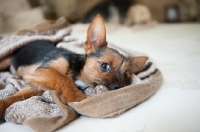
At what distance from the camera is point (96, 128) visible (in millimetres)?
815

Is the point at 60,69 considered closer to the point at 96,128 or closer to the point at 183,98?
the point at 96,128

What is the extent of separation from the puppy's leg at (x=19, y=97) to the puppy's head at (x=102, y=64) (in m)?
0.28

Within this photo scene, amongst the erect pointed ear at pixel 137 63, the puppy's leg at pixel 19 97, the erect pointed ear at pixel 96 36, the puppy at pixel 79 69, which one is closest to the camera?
the puppy's leg at pixel 19 97

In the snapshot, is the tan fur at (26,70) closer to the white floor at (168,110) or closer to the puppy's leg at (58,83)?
the puppy's leg at (58,83)

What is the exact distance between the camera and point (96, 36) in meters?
1.20

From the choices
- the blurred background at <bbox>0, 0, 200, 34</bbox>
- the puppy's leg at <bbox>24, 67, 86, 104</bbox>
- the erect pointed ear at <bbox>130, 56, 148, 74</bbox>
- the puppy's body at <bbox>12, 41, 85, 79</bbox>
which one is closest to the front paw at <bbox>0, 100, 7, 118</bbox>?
the puppy's leg at <bbox>24, 67, 86, 104</bbox>

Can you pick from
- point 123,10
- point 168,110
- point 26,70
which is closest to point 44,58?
point 26,70

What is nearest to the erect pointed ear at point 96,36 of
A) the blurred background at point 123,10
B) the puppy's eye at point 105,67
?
the puppy's eye at point 105,67

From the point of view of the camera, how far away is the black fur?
123 cm

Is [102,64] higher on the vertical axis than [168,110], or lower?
higher

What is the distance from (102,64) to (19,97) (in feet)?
1.47

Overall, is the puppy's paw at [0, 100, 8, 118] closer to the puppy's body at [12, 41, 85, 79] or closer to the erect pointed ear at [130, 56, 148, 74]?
the puppy's body at [12, 41, 85, 79]

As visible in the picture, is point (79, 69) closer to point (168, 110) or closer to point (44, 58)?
point (44, 58)

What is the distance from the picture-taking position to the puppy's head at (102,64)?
1.07m
